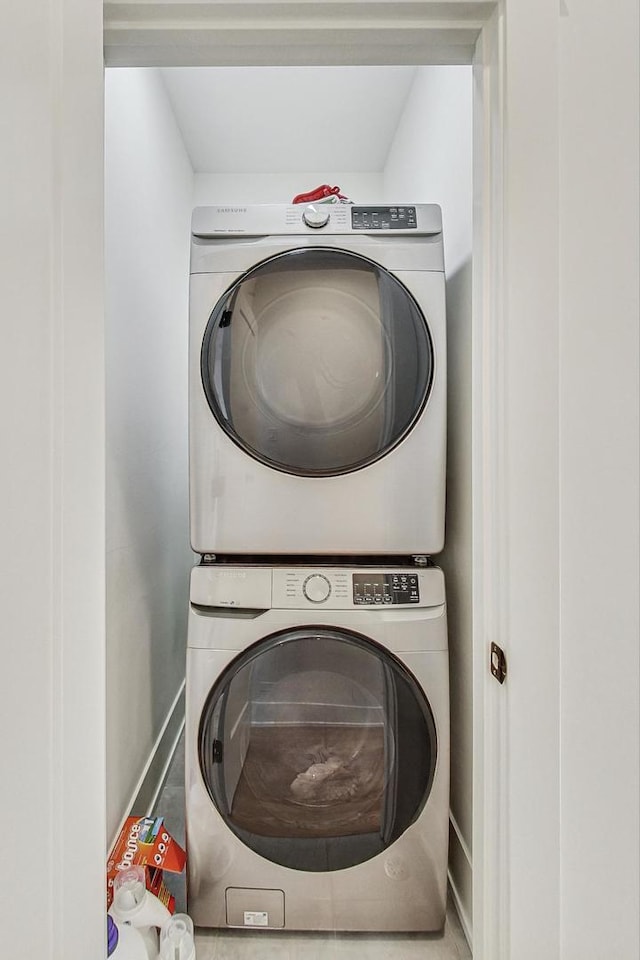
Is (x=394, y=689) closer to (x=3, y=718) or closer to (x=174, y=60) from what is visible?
(x=3, y=718)

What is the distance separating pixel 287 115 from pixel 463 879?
96.0 inches

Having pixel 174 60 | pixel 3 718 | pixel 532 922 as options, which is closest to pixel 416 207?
pixel 174 60

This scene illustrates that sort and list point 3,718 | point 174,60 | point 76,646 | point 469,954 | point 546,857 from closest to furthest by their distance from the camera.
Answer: point 3,718 < point 76,646 < point 546,857 < point 174,60 < point 469,954

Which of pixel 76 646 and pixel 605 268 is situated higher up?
pixel 605 268

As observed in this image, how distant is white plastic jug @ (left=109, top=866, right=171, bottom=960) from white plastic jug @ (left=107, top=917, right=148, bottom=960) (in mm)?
15

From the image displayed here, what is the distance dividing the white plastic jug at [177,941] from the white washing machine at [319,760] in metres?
0.09

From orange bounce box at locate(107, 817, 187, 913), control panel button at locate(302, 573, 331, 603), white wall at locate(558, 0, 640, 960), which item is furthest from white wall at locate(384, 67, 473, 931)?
orange bounce box at locate(107, 817, 187, 913)

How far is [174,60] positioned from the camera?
39.9 inches

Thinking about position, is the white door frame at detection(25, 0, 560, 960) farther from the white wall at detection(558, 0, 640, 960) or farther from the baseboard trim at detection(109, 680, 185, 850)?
the baseboard trim at detection(109, 680, 185, 850)

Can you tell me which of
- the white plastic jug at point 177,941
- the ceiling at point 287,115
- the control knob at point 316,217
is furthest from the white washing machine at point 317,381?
the ceiling at point 287,115

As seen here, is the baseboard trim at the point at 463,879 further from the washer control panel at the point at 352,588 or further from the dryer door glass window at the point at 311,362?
the dryer door glass window at the point at 311,362

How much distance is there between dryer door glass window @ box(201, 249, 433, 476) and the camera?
1347 millimetres

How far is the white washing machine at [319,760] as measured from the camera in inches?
50.8

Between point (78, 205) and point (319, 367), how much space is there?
67 cm
